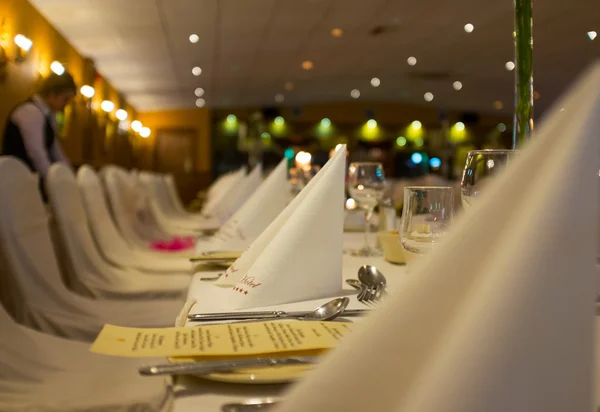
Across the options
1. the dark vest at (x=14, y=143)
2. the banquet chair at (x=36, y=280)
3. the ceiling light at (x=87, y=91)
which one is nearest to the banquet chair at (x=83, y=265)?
the banquet chair at (x=36, y=280)

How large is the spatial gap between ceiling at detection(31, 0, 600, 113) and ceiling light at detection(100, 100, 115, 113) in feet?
1.76

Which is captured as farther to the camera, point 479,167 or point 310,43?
point 310,43

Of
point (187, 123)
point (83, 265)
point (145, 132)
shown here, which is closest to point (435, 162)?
point (187, 123)

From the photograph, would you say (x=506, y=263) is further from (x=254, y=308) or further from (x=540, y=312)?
(x=254, y=308)

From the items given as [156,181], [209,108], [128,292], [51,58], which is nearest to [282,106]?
[209,108]

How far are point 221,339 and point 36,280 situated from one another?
139 centimetres

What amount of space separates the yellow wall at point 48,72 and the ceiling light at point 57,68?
8 centimetres

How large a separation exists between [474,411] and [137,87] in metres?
14.3

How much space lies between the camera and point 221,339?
695 mm

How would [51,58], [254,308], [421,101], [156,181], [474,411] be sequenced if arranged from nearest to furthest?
[474,411] → [254,308] → [156,181] → [51,58] → [421,101]

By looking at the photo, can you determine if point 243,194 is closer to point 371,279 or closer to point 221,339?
point 371,279

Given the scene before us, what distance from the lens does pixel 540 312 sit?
33cm

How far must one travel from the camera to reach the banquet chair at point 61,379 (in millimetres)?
1128

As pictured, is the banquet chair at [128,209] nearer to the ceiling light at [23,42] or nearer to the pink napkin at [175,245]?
the pink napkin at [175,245]
